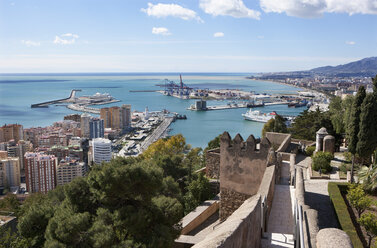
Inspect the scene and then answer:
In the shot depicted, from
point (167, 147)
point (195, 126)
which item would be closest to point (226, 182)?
point (167, 147)

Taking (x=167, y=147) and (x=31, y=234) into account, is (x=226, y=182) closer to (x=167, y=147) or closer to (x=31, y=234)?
(x=31, y=234)

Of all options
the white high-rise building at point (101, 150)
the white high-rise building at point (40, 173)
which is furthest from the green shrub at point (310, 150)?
the white high-rise building at point (101, 150)

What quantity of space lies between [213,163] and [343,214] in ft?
17.8

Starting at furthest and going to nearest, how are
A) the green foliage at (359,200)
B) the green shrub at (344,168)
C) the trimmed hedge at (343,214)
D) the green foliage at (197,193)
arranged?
the green foliage at (197,193) → the green shrub at (344,168) → the green foliage at (359,200) → the trimmed hedge at (343,214)

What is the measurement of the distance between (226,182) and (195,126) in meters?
43.9

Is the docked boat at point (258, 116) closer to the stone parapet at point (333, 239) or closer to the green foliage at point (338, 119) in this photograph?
the green foliage at point (338, 119)

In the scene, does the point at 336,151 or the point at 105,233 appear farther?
the point at 336,151

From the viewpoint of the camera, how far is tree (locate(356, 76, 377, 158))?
25.5 feet

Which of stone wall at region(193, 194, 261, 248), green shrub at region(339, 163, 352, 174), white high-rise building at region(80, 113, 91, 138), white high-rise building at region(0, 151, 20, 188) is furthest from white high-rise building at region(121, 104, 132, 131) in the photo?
stone wall at region(193, 194, 261, 248)

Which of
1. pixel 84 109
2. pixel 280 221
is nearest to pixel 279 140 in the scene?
pixel 280 221

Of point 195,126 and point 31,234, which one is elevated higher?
point 31,234

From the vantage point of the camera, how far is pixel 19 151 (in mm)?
37906

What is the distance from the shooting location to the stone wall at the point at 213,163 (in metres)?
10.9

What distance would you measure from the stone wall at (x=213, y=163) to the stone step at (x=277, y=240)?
247 inches
